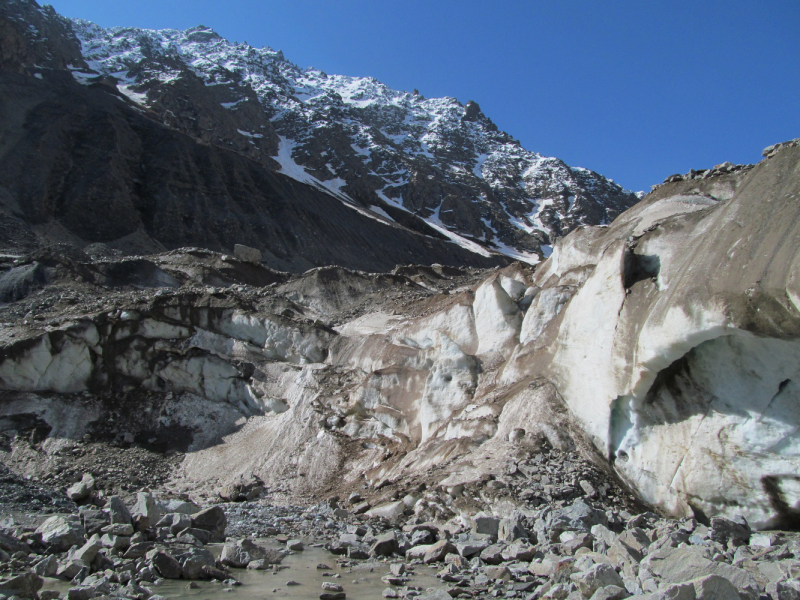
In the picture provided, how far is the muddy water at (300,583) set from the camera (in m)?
6.54

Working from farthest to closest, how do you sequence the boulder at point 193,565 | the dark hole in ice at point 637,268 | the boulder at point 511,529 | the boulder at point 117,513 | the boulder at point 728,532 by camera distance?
the dark hole in ice at point 637,268 < the boulder at point 117,513 < the boulder at point 511,529 < the boulder at point 728,532 < the boulder at point 193,565

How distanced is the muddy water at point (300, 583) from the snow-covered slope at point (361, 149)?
3272 inches

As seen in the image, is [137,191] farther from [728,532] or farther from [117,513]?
[728,532]

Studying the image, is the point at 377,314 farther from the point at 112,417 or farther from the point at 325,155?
the point at 325,155

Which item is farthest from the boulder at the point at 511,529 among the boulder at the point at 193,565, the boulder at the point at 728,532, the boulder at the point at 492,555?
the boulder at the point at 193,565

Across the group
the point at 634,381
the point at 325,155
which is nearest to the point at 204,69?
the point at 325,155

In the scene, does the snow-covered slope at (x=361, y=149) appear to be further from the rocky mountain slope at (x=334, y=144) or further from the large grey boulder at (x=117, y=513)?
the large grey boulder at (x=117, y=513)

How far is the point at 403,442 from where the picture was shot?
49.8 feet

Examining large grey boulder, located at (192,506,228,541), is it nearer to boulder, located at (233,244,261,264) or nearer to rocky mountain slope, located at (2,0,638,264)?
boulder, located at (233,244,261,264)

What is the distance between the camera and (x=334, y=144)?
127 m

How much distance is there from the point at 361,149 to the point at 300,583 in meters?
138

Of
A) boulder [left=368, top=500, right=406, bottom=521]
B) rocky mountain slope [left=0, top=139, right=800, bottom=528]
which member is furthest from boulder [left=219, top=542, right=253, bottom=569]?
rocky mountain slope [left=0, top=139, right=800, bottom=528]

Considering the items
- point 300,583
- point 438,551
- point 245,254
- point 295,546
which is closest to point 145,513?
point 295,546

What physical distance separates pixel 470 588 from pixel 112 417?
14932 mm
